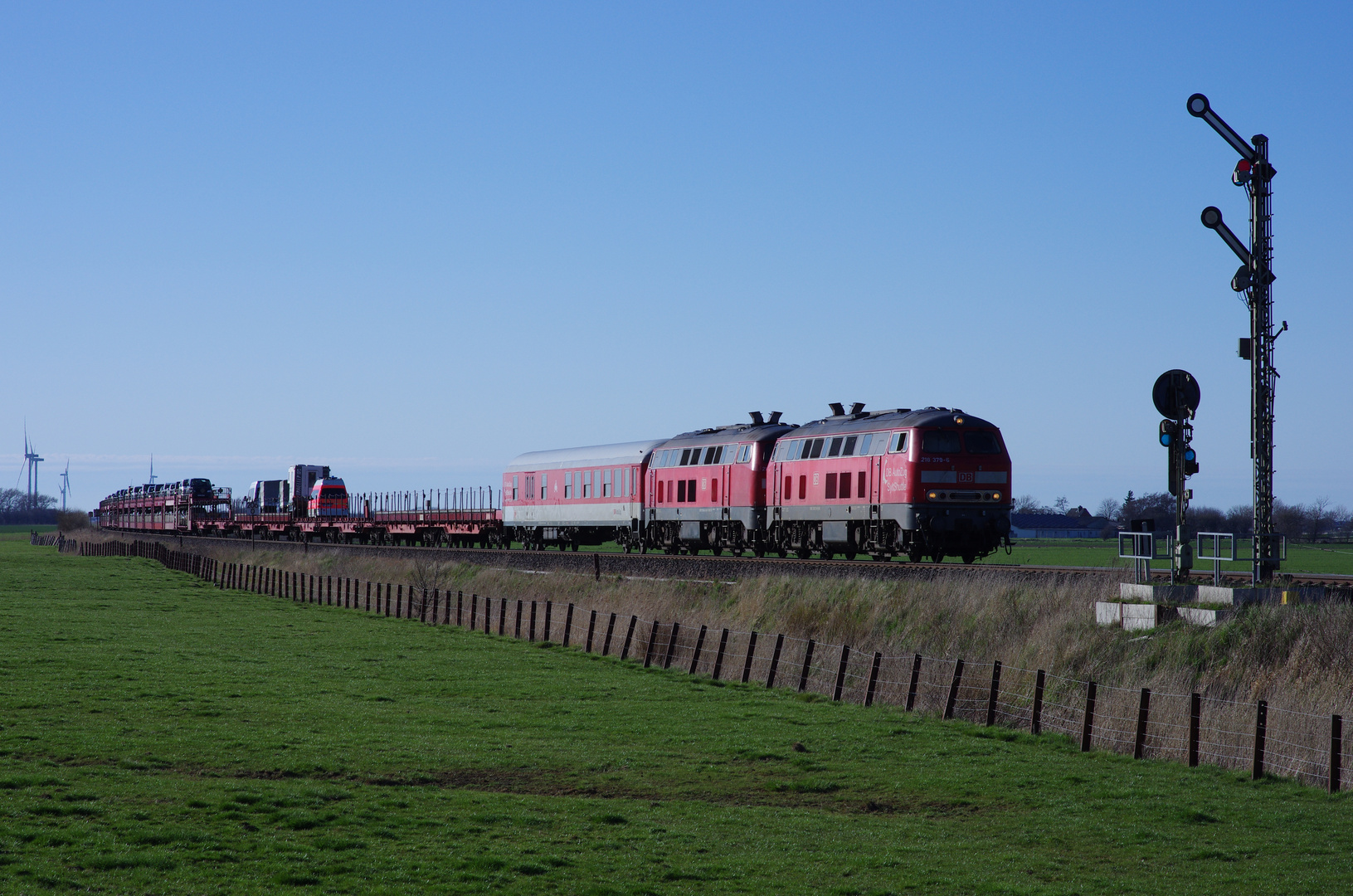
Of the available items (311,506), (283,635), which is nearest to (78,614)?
(283,635)

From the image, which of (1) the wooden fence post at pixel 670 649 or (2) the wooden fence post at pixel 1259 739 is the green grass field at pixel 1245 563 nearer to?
(1) the wooden fence post at pixel 670 649

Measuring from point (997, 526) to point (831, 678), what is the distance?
14.6 m

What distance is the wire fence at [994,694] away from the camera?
52.3 feet

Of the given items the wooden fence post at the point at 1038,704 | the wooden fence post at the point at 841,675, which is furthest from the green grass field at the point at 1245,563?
the wooden fence post at the point at 1038,704

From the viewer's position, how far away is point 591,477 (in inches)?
2089

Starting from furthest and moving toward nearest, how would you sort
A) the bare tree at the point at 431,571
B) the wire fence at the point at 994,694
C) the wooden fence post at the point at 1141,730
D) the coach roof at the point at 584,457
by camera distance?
the coach roof at the point at 584,457, the bare tree at the point at 431,571, the wooden fence post at the point at 1141,730, the wire fence at the point at 994,694

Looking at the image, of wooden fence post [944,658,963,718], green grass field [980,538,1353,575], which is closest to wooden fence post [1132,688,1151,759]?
wooden fence post [944,658,963,718]

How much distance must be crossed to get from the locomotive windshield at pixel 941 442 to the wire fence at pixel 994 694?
356 inches

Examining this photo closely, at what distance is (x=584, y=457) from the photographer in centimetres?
5388

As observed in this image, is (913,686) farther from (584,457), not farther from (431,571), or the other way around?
(584,457)

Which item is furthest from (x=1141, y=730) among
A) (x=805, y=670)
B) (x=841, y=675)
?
(x=805, y=670)

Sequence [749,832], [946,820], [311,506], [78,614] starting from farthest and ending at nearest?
[311,506], [78,614], [946,820], [749,832]

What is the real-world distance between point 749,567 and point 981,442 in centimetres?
725

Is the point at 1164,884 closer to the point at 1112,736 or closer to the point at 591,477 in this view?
the point at 1112,736
